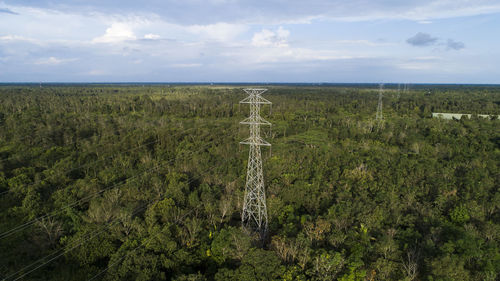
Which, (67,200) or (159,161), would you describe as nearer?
(67,200)

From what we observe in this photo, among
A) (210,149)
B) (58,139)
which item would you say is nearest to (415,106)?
(210,149)

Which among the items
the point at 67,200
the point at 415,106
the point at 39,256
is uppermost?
the point at 415,106

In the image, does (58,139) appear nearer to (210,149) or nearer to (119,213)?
(210,149)

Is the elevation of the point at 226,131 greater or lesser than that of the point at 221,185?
greater

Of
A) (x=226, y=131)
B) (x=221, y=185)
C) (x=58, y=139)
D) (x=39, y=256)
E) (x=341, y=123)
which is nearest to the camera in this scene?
(x=39, y=256)

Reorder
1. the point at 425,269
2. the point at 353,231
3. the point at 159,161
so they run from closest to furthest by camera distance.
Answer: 1. the point at 425,269
2. the point at 353,231
3. the point at 159,161

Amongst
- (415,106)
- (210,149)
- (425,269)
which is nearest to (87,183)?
(210,149)
